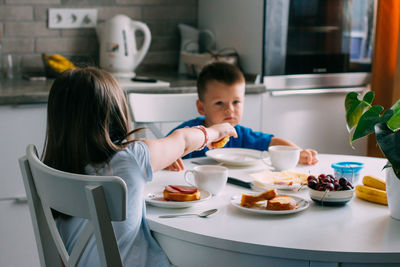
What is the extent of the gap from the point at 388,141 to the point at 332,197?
0.74ft

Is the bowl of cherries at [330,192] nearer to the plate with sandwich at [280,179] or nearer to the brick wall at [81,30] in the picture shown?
the plate with sandwich at [280,179]

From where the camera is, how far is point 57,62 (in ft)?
9.09

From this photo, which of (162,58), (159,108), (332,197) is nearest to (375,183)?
(332,197)

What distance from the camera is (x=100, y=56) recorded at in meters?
2.92

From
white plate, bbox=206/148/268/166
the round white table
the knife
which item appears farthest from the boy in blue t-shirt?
the round white table

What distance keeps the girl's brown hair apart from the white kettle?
164 centimetres

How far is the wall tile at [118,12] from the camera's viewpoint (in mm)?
3024

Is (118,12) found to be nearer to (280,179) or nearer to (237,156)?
(237,156)

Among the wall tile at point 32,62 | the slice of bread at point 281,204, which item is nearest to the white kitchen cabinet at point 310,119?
the wall tile at point 32,62

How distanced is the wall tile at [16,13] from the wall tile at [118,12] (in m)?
0.36

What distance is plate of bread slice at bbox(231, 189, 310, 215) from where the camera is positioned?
1.22m

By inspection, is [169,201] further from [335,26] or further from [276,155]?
[335,26]

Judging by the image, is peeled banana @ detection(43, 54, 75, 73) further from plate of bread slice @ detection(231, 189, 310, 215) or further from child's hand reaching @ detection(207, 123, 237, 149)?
plate of bread slice @ detection(231, 189, 310, 215)

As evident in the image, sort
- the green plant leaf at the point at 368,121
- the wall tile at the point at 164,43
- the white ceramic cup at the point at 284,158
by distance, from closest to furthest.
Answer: the green plant leaf at the point at 368,121 < the white ceramic cup at the point at 284,158 < the wall tile at the point at 164,43
